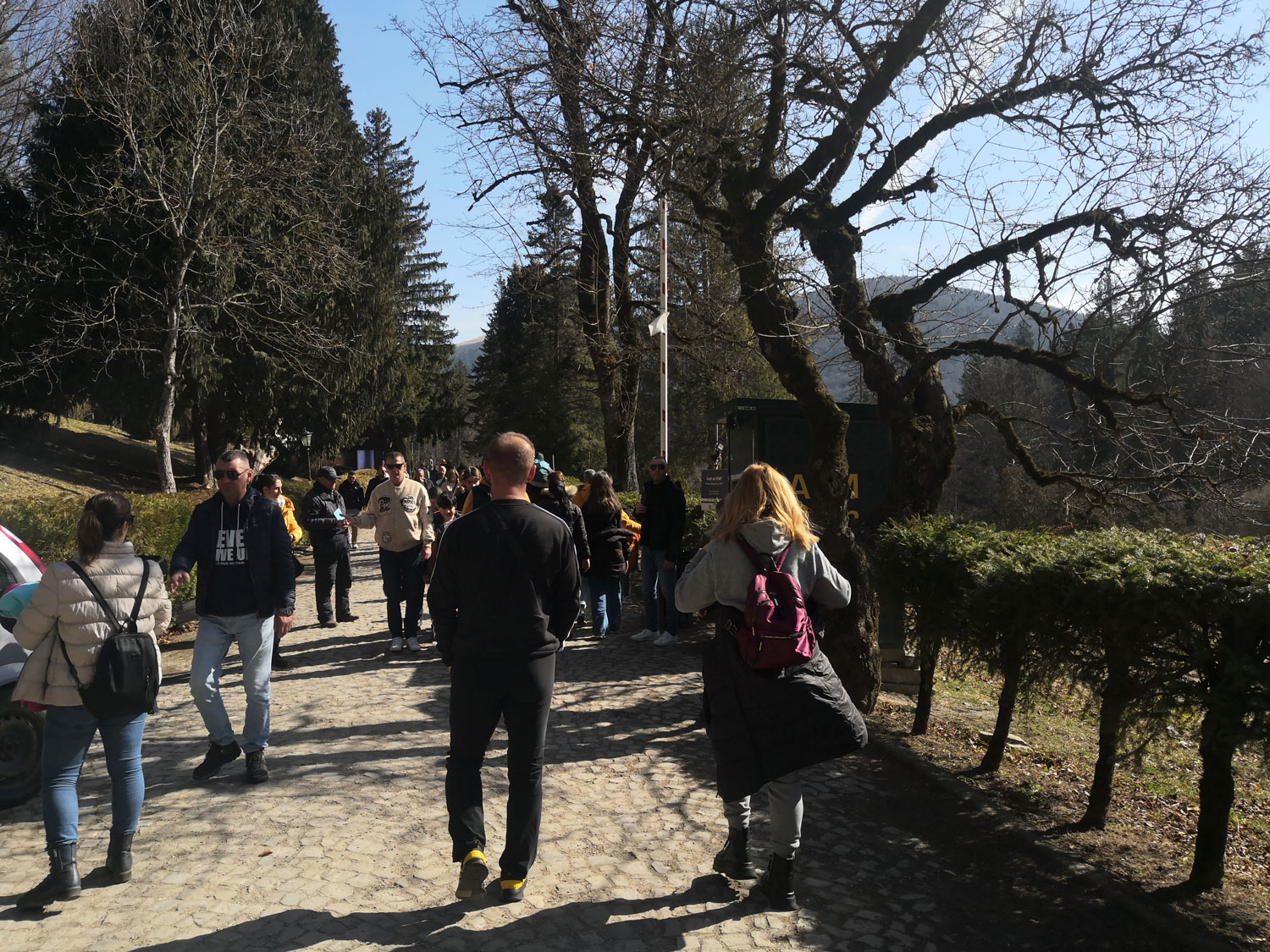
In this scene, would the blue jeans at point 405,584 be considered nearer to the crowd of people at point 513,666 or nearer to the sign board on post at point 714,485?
the sign board on post at point 714,485

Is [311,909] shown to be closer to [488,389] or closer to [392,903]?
[392,903]

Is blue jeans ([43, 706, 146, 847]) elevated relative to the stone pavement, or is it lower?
elevated

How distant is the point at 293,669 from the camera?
891 centimetres

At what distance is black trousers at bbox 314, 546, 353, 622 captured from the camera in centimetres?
1118

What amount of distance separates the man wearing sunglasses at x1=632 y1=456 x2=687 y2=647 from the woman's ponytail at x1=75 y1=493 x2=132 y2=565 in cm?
594

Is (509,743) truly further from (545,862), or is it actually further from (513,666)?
(545,862)

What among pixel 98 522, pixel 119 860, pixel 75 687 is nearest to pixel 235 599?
pixel 98 522

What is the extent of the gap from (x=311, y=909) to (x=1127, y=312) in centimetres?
550

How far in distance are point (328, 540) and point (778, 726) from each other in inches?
321

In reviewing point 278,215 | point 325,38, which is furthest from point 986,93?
point 325,38

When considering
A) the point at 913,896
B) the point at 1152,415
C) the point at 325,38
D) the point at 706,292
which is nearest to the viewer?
the point at 913,896

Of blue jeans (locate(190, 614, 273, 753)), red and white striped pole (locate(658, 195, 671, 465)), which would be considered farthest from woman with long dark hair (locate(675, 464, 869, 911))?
red and white striped pole (locate(658, 195, 671, 465))

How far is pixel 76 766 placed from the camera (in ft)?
13.9

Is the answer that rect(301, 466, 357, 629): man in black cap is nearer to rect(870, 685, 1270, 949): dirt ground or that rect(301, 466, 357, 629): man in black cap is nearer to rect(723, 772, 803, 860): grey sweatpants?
rect(870, 685, 1270, 949): dirt ground
